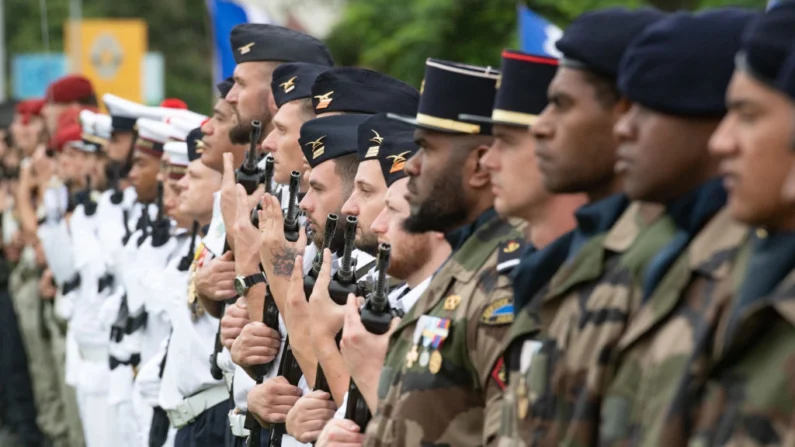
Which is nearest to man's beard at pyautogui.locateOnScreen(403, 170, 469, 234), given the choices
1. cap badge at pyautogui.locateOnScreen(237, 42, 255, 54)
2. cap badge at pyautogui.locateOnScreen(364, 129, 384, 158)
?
cap badge at pyautogui.locateOnScreen(364, 129, 384, 158)

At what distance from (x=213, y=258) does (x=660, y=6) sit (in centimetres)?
1210

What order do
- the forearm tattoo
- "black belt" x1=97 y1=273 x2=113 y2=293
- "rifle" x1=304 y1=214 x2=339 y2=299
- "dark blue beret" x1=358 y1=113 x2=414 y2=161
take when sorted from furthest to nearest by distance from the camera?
1. "black belt" x1=97 y1=273 x2=113 y2=293
2. the forearm tattoo
3. "dark blue beret" x1=358 y1=113 x2=414 y2=161
4. "rifle" x1=304 y1=214 x2=339 y2=299

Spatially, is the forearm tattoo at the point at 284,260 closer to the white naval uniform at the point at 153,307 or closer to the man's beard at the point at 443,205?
the man's beard at the point at 443,205

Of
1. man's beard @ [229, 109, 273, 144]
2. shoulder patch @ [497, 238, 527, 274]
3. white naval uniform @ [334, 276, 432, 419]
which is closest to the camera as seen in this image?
shoulder patch @ [497, 238, 527, 274]

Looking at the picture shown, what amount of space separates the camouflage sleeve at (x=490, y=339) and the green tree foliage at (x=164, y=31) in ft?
120

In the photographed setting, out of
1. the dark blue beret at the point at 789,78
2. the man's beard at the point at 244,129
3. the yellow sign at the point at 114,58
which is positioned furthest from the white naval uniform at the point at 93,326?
the yellow sign at the point at 114,58

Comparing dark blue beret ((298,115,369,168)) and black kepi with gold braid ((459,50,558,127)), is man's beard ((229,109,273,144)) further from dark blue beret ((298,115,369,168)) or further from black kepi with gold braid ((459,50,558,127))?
black kepi with gold braid ((459,50,558,127))

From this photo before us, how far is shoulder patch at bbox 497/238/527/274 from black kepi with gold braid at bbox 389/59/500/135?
399mm

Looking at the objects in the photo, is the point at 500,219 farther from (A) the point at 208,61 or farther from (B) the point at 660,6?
(A) the point at 208,61

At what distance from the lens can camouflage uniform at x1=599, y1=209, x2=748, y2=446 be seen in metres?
3.36

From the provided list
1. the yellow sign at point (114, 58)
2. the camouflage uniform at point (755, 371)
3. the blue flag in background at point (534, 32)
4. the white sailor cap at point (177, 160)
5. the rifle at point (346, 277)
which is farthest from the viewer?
the yellow sign at point (114, 58)

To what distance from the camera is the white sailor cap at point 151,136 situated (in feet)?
35.9

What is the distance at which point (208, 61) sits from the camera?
45.5m

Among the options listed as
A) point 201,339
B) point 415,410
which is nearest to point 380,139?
point 415,410
